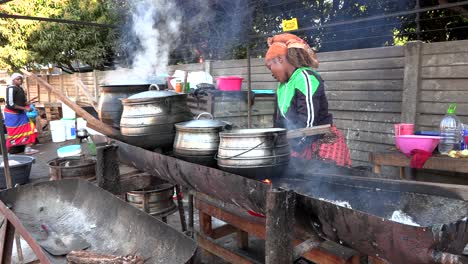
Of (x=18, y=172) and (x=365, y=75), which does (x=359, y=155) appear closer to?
(x=365, y=75)

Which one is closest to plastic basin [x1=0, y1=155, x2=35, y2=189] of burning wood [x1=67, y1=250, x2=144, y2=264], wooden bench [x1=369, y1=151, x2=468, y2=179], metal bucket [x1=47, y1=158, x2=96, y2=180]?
metal bucket [x1=47, y1=158, x2=96, y2=180]

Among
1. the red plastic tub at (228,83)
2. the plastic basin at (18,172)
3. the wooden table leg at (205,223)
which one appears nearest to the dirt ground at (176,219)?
the wooden table leg at (205,223)

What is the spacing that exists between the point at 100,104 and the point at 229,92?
244 cm

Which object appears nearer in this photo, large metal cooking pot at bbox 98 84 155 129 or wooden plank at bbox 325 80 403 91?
large metal cooking pot at bbox 98 84 155 129

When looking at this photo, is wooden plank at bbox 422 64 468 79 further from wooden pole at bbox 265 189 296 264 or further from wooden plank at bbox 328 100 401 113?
wooden pole at bbox 265 189 296 264

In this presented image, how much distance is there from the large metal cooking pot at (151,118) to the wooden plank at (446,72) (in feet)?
10.8

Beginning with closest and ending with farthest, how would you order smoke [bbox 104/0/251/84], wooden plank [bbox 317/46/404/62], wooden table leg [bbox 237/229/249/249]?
1. wooden table leg [bbox 237/229/249/249]
2. wooden plank [bbox 317/46/404/62]
3. smoke [bbox 104/0/251/84]

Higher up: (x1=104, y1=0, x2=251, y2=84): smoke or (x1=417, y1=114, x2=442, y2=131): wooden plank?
(x1=104, y1=0, x2=251, y2=84): smoke

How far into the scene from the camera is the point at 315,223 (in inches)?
63.2

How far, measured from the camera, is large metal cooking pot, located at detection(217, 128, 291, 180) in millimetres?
2055

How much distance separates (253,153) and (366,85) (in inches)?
145

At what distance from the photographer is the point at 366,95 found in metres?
5.17

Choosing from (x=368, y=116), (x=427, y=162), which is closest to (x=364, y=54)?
(x=368, y=116)

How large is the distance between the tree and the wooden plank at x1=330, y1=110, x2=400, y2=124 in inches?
368
